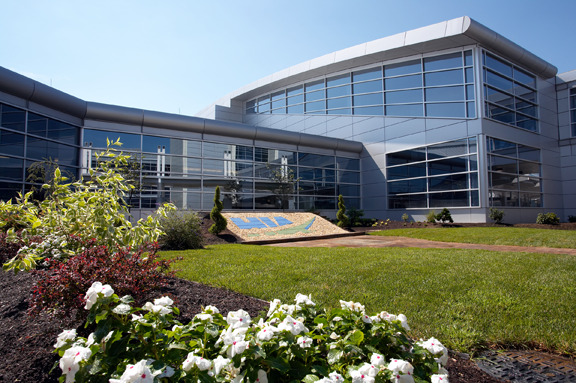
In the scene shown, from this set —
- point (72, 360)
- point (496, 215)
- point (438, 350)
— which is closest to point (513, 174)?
point (496, 215)

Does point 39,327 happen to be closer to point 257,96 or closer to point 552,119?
point 552,119

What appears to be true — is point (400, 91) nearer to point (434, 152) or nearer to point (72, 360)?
point (434, 152)

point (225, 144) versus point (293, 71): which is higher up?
point (293, 71)

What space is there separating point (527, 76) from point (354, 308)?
27.2 meters

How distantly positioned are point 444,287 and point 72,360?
4708 mm

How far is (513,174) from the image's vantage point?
20.6 meters

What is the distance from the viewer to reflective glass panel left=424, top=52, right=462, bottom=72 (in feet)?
68.5

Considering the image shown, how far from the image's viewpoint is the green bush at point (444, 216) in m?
19.3

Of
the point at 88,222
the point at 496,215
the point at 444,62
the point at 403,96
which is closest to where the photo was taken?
the point at 88,222

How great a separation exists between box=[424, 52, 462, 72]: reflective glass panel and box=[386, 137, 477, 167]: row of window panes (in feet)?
16.0

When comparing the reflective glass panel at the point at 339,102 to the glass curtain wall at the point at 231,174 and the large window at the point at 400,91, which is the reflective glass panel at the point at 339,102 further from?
the glass curtain wall at the point at 231,174

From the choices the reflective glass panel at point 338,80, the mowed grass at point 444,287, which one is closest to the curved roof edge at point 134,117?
the reflective glass panel at point 338,80

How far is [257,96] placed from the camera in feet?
111

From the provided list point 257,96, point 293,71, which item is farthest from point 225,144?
point 257,96
